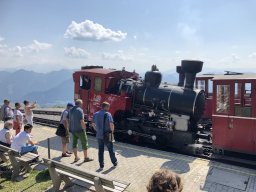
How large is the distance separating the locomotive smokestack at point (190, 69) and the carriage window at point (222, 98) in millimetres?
1896

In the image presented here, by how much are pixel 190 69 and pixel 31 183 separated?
23.2ft

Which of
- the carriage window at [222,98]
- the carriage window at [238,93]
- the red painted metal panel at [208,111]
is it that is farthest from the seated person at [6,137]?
the red painted metal panel at [208,111]

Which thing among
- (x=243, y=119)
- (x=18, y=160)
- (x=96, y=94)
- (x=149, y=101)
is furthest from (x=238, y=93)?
(x=18, y=160)

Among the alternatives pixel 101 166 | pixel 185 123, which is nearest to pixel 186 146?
pixel 185 123

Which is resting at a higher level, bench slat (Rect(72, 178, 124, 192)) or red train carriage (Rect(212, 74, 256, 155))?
red train carriage (Rect(212, 74, 256, 155))

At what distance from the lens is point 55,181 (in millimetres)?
7430

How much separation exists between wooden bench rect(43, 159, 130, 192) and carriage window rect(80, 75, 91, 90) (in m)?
7.23

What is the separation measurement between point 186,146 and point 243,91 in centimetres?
325

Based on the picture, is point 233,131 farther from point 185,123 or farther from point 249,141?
point 185,123

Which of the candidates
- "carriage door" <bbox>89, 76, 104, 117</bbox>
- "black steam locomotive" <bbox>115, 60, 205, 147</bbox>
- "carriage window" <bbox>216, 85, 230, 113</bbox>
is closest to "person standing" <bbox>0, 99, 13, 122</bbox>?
"carriage door" <bbox>89, 76, 104, 117</bbox>

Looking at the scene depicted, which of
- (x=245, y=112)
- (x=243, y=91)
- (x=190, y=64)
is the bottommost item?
(x=245, y=112)

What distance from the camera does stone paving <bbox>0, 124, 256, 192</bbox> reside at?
26.3ft

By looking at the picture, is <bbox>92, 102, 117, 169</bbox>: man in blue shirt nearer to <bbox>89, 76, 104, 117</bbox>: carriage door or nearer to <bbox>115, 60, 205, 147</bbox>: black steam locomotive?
<bbox>115, 60, 205, 147</bbox>: black steam locomotive

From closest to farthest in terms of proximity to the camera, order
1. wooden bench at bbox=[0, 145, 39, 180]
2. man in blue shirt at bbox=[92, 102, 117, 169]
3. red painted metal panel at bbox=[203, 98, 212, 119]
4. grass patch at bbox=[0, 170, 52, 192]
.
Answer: grass patch at bbox=[0, 170, 52, 192] < wooden bench at bbox=[0, 145, 39, 180] < man in blue shirt at bbox=[92, 102, 117, 169] < red painted metal panel at bbox=[203, 98, 212, 119]
